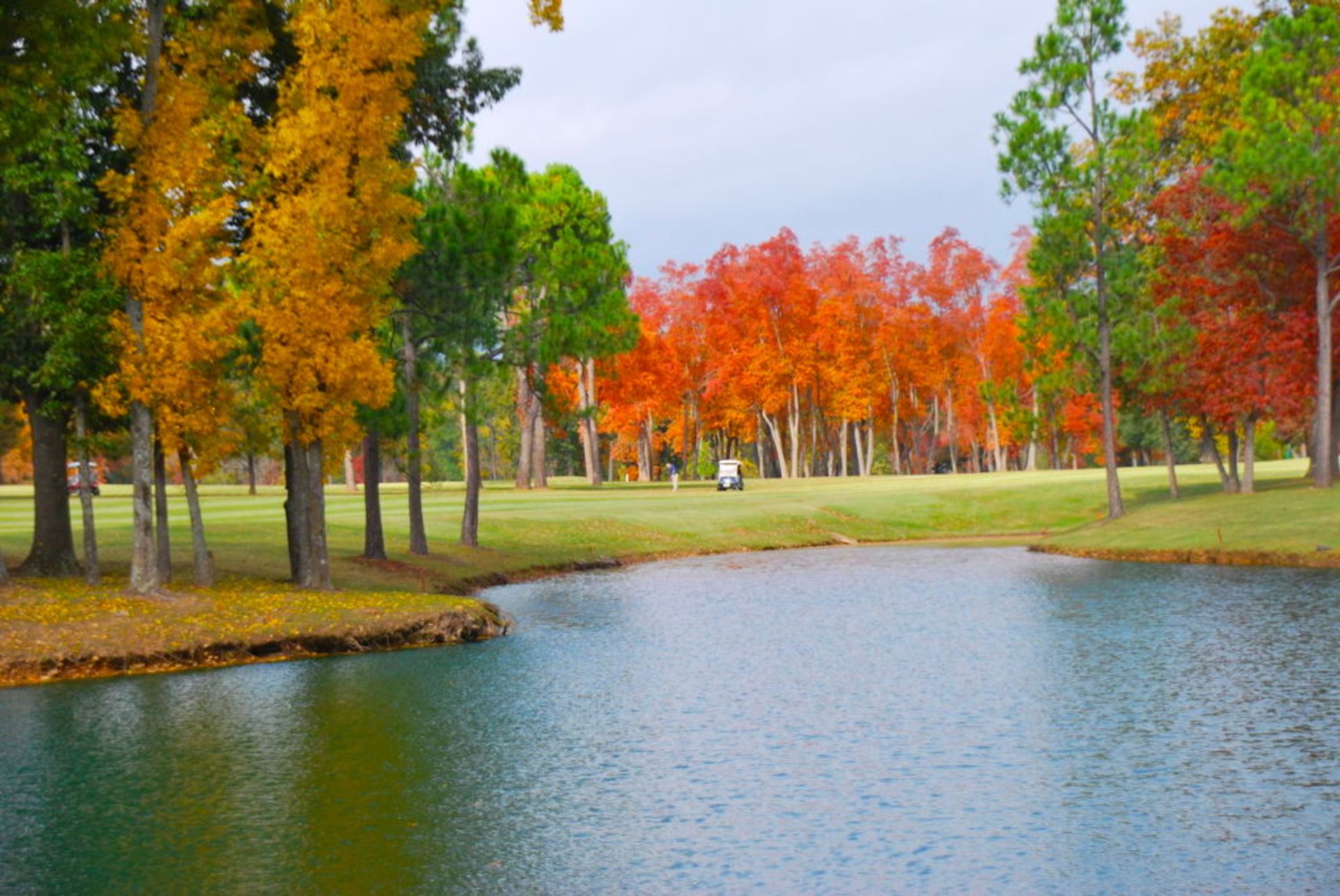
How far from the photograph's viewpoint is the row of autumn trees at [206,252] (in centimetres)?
2339

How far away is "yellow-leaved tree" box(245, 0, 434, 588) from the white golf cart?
46.6 meters

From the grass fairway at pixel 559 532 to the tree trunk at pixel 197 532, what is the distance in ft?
1.98

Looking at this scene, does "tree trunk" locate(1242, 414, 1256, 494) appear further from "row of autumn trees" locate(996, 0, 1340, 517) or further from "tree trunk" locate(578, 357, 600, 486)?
"tree trunk" locate(578, 357, 600, 486)

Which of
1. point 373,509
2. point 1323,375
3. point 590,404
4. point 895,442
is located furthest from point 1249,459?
point 895,442

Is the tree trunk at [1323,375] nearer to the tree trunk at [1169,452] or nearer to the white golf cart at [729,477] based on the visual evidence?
the tree trunk at [1169,452]

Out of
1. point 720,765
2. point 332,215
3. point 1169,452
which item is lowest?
point 720,765

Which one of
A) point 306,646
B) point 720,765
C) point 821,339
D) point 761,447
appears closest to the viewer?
point 720,765

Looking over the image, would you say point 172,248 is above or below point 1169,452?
above

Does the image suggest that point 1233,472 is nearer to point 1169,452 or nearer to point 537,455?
point 1169,452

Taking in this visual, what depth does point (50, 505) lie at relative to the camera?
87.1 ft

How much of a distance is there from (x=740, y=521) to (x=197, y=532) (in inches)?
1121

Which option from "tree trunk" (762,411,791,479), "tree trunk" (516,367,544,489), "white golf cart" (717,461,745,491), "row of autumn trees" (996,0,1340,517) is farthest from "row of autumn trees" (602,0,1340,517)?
"tree trunk" (762,411,791,479)

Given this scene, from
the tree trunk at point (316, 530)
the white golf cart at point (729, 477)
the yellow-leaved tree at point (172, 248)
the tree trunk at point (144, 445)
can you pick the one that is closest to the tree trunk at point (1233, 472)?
the white golf cart at point (729, 477)

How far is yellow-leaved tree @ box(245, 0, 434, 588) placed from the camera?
2438 cm
